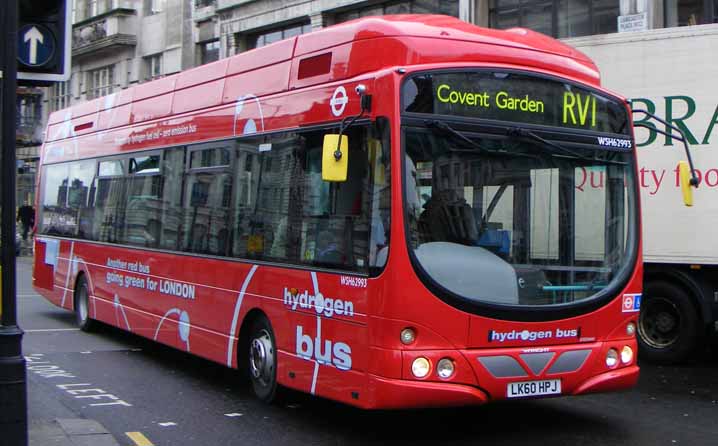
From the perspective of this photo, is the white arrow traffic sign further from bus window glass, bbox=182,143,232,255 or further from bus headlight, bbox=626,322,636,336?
bus headlight, bbox=626,322,636,336

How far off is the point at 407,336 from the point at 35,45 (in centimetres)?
335

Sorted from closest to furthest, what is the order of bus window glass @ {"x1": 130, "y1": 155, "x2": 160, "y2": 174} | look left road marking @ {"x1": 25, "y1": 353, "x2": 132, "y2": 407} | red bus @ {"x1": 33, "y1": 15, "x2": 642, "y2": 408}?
1. red bus @ {"x1": 33, "y1": 15, "x2": 642, "y2": 408}
2. look left road marking @ {"x1": 25, "y1": 353, "x2": 132, "y2": 407}
3. bus window glass @ {"x1": 130, "y1": 155, "x2": 160, "y2": 174}

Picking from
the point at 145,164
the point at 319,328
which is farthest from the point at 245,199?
the point at 145,164

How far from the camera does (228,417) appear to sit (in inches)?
319

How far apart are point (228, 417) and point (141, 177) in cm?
449

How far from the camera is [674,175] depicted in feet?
35.4

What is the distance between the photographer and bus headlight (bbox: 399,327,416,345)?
21.2 feet

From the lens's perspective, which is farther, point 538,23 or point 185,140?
point 538,23

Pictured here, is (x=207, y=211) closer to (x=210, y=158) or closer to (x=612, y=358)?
(x=210, y=158)

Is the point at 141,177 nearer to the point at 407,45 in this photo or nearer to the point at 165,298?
Result: the point at 165,298

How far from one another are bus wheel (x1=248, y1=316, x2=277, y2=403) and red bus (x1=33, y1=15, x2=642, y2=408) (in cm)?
2

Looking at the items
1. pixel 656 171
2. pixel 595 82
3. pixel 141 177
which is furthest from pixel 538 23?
pixel 595 82

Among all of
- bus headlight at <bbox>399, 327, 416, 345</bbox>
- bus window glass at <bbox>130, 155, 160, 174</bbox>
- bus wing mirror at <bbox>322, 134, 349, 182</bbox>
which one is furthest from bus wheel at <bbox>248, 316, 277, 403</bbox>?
bus window glass at <bbox>130, 155, 160, 174</bbox>

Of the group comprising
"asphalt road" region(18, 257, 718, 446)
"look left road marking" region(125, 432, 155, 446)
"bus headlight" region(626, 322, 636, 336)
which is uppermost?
"bus headlight" region(626, 322, 636, 336)
